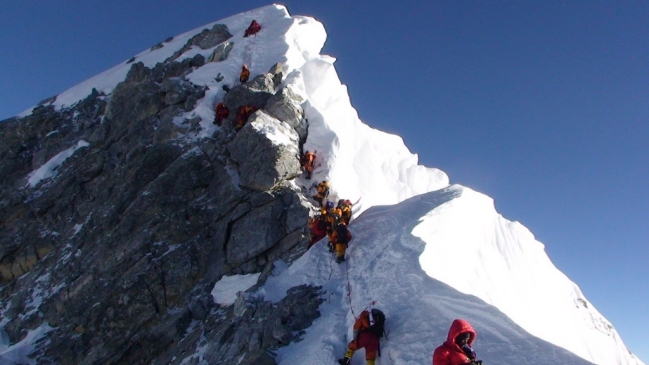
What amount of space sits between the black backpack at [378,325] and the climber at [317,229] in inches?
227

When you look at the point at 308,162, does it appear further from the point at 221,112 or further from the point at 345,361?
the point at 345,361

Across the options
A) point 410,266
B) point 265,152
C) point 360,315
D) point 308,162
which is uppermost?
point 308,162

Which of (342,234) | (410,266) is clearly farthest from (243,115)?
(410,266)

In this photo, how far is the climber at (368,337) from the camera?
8.02m

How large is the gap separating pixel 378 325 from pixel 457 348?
2.51 metres

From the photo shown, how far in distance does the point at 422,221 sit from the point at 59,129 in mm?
20348

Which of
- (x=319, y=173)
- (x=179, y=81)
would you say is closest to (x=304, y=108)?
(x=319, y=173)

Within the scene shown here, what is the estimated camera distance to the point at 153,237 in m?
16.1

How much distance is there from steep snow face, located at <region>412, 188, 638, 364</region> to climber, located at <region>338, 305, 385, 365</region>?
2.01 m

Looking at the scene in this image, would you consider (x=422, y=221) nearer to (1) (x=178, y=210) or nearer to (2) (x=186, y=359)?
(2) (x=186, y=359)

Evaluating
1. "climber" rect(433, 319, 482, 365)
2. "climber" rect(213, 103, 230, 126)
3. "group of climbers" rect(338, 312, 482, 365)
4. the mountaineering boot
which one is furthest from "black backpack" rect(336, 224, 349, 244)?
"climber" rect(213, 103, 230, 126)

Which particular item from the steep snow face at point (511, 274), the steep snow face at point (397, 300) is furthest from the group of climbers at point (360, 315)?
the steep snow face at point (511, 274)

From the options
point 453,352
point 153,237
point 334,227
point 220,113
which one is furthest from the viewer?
point 220,113

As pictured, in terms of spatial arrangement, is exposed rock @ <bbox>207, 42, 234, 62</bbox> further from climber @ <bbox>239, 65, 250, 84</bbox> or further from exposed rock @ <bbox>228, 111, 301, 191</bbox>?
exposed rock @ <bbox>228, 111, 301, 191</bbox>
